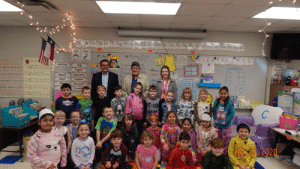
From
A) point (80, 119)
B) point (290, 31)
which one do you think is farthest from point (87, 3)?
point (290, 31)

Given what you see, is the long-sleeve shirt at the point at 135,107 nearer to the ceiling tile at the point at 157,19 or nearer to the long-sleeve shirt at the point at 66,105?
the long-sleeve shirt at the point at 66,105

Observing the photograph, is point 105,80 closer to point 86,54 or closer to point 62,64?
point 86,54

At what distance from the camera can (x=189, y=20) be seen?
10.0ft

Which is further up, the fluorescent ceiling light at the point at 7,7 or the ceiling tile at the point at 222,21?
the ceiling tile at the point at 222,21

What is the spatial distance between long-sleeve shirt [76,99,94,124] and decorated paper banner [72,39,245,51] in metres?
1.62

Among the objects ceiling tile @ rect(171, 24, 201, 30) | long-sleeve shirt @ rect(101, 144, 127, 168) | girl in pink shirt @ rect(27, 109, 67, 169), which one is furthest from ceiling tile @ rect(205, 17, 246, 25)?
girl in pink shirt @ rect(27, 109, 67, 169)

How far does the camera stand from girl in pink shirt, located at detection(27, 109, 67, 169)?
6.07 ft

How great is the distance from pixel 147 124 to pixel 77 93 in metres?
2.06

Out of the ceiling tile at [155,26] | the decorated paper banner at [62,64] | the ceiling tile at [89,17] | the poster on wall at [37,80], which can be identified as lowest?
the poster on wall at [37,80]

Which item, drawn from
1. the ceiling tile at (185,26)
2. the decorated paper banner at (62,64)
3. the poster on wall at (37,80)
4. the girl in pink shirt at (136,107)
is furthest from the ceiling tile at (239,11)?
the poster on wall at (37,80)

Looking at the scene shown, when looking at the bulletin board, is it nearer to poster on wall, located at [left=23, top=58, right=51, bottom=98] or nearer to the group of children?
poster on wall, located at [left=23, top=58, right=51, bottom=98]

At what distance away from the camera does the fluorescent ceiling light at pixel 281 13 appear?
98.0 inches

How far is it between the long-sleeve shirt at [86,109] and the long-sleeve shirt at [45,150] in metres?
0.60

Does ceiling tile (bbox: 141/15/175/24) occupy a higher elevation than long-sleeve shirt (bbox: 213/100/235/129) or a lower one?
higher
